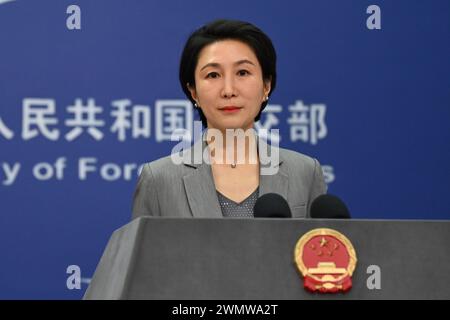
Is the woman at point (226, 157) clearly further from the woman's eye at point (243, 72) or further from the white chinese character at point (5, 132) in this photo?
the white chinese character at point (5, 132)

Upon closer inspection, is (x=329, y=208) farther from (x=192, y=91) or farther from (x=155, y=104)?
(x=155, y=104)

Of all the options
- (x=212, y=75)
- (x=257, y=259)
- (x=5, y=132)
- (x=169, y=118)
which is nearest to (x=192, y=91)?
(x=212, y=75)

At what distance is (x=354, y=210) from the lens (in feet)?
8.43

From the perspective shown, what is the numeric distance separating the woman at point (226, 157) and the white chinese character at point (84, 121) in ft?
2.79

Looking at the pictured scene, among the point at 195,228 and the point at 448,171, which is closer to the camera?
the point at 195,228

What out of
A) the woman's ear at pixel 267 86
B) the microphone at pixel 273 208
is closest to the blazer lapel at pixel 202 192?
the woman's ear at pixel 267 86

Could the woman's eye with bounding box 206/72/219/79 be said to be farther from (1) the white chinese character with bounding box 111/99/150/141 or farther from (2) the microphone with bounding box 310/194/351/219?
(1) the white chinese character with bounding box 111/99/150/141

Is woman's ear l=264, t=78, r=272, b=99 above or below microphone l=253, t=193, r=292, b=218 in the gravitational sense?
above

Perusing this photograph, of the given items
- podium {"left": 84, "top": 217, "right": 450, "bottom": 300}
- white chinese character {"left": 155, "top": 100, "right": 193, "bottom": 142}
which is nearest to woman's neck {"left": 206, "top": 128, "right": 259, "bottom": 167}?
podium {"left": 84, "top": 217, "right": 450, "bottom": 300}

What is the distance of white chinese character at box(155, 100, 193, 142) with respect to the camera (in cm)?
252
